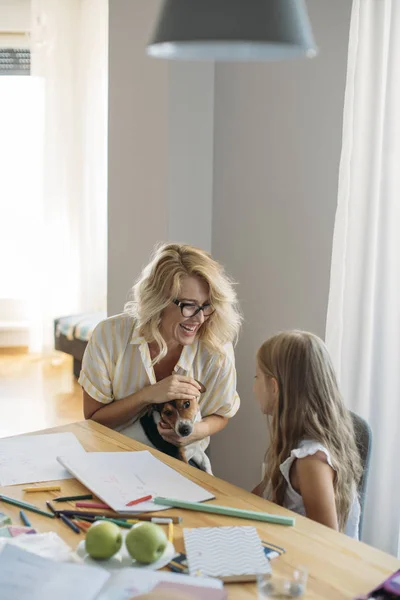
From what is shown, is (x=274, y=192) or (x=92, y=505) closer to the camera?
(x=92, y=505)

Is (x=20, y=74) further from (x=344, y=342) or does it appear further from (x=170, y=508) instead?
(x=170, y=508)

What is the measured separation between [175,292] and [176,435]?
0.42 meters

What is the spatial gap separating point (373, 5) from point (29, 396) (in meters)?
3.55

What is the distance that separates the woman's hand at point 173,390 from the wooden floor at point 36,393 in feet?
7.50

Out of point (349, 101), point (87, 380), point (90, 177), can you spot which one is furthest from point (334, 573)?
point (90, 177)

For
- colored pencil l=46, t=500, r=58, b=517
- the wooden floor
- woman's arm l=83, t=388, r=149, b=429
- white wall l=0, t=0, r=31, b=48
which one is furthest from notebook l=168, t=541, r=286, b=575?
white wall l=0, t=0, r=31, b=48

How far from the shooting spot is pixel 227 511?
1767 millimetres

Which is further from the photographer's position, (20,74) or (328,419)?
(20,74)

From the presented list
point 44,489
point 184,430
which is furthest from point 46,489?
point 184,430

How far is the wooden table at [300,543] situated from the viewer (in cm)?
149

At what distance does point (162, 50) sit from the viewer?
4.71 ft

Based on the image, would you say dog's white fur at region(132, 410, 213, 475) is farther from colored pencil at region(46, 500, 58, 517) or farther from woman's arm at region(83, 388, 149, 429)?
colored pencil at region(46, 500, 58, 517)

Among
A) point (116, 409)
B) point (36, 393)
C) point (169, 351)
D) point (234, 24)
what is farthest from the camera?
point (36, 393)

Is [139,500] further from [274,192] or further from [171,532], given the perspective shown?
[274,192]
